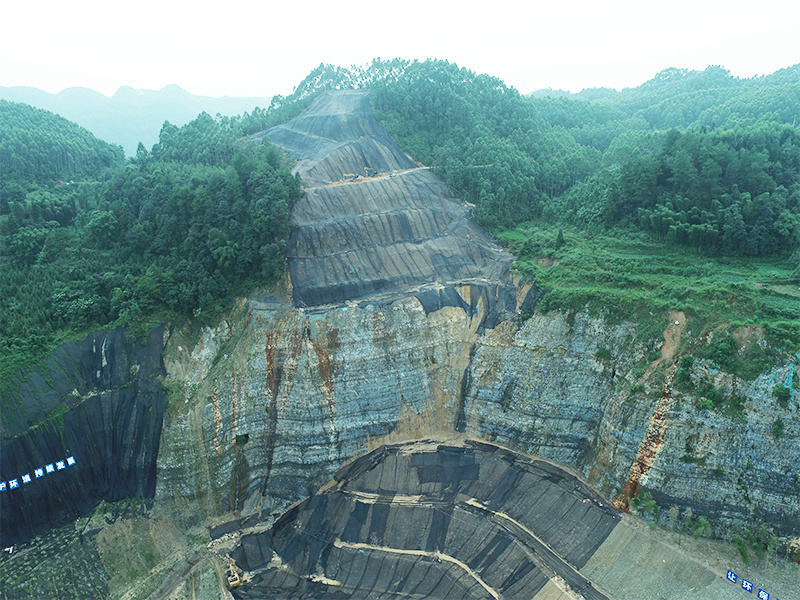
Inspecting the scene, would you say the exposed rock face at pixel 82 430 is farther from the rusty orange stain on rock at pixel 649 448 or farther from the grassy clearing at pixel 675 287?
the rusty orange stain on rock at pixel 649 448

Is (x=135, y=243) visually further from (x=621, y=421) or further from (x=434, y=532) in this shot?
(x=621, y=421)

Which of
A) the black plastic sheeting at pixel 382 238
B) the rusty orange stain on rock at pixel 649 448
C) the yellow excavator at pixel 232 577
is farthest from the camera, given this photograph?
the black plastic sheeting at pixel 382 238

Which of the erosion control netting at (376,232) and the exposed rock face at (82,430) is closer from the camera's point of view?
the exposed rock face at (82,430)

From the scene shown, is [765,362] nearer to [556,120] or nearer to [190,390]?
[190,390]

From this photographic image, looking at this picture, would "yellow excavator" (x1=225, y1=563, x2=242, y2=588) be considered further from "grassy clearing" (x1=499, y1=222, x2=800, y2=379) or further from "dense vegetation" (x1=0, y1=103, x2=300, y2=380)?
"grassy clearing" (x1=499, y1=222, x2=800, y2=379)

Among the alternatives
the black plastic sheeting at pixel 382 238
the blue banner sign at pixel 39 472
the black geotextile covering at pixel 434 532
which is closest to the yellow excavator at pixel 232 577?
the black geotextile covering at pixel 434 532

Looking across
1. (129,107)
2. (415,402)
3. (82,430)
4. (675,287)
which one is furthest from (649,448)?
(129,107)

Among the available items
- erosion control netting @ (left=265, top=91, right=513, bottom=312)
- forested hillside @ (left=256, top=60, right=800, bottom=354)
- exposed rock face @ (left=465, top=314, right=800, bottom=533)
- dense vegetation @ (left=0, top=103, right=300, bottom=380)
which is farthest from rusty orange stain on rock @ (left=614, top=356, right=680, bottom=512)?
dense vegetation @ (left=0, top=103, right=300, bottom=380)

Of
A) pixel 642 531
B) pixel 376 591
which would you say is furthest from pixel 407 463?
pixel 642 531

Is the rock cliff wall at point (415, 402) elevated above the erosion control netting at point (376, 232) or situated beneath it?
situated beneath
